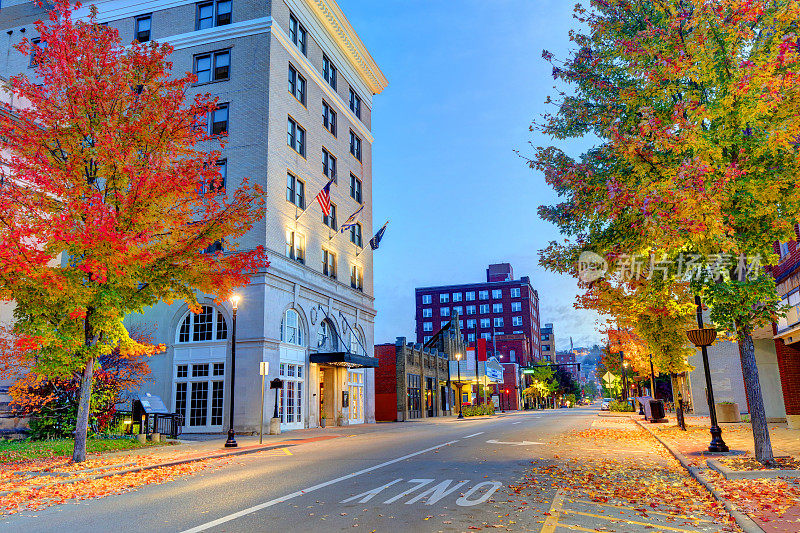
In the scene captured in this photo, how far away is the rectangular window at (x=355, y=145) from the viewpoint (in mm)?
45875

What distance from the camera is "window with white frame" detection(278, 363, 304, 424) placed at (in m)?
31.9

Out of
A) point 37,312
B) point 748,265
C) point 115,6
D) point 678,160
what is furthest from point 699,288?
point 115,6

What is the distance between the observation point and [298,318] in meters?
34.9

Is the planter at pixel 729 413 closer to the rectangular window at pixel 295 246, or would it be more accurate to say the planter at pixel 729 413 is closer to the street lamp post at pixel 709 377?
the street lamp post at pixel 709 377

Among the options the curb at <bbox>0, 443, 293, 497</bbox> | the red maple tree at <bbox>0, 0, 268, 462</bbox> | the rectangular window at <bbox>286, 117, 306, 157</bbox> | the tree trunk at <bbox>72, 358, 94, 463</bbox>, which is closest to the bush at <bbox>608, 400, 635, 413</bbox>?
the rectangular window at <bbox>286, 117, 306, 157</bbox>

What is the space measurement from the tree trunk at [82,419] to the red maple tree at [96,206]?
1.1 inches

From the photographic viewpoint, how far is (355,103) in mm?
47156

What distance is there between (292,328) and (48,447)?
16837 millimetres

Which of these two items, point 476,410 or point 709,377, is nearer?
point 709,377

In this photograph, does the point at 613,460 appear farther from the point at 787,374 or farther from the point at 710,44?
the point at 787,374

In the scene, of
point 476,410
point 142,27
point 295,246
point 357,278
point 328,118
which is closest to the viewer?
point 295,246

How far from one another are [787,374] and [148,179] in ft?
75.5

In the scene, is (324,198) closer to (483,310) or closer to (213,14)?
(213,14)

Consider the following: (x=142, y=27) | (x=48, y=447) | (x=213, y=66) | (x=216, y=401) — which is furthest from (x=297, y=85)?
(x=48, y=447)
